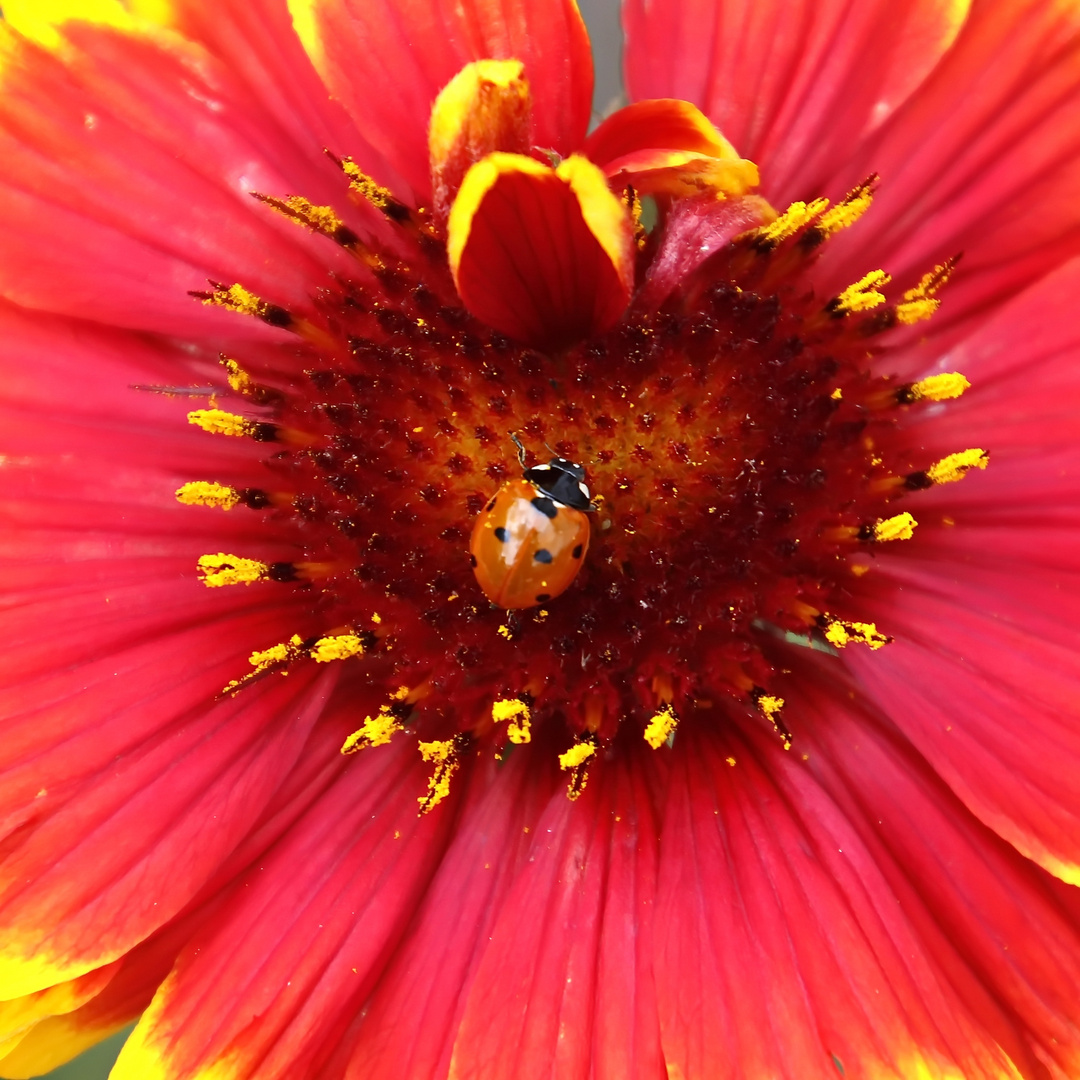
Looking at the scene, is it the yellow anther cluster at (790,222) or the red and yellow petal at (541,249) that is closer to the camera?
the red and yellow petal at (541,249)

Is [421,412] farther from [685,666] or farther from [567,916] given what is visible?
[567,916]

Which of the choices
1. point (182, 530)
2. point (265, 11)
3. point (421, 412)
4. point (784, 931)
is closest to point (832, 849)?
point (784, 931)

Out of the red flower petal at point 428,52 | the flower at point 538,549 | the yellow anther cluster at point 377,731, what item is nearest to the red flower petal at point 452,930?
the flower at point 538,549

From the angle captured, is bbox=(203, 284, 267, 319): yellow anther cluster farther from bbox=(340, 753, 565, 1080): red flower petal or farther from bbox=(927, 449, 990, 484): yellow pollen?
bbox=(927, 449, 990, 484): yellow pollen

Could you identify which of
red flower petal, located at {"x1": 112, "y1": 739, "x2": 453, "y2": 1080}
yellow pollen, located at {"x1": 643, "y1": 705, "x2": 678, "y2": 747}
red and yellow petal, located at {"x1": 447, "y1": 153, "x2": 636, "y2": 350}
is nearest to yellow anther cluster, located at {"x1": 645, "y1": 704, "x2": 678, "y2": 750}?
yellow pollen, located at {"x1": 643, "y1": 705, "x2": 678, "y2": 747}

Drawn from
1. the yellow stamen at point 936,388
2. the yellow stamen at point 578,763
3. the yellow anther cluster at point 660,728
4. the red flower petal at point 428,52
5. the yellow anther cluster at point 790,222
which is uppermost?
the red flower petal at point 428,52

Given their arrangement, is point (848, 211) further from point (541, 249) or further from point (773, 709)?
point (773, 709)

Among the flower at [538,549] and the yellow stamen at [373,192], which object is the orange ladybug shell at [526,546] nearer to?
the flower at [538,549]

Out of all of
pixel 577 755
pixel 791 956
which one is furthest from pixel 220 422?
pixel 791 956
